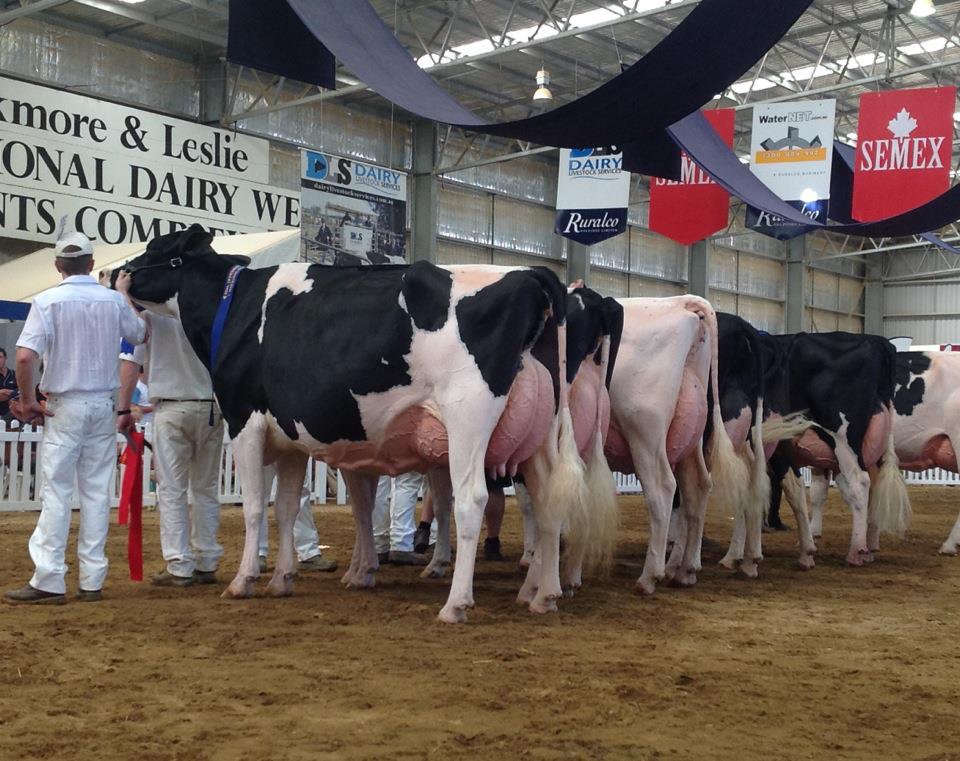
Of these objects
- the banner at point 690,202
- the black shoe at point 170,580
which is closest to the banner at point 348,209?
the banner at point 690,202

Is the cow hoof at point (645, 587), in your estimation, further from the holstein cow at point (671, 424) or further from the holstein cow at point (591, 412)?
the holstein cow at point (591, 412)

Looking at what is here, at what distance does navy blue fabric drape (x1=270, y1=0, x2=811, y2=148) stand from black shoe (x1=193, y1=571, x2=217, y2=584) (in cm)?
304

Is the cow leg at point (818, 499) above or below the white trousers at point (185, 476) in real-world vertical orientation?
below

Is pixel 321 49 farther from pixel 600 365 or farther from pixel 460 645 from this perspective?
pixel 460 645

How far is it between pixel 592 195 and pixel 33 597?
12844 millimetres

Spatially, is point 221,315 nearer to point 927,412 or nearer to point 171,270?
point 171,270

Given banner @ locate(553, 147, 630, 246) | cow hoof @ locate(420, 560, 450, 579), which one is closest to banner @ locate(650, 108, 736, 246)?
banner @ locate(553, 147, 630, 246)

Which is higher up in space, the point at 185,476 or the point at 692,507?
the point at 185,476

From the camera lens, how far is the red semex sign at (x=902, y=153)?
13930 mm

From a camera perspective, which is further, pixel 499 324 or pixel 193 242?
pixel 193 242

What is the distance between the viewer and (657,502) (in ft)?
23.7

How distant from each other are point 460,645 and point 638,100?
3.40m

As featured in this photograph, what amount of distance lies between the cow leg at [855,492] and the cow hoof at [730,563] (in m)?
1.09

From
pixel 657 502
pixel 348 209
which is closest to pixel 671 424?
pixel 657 502
